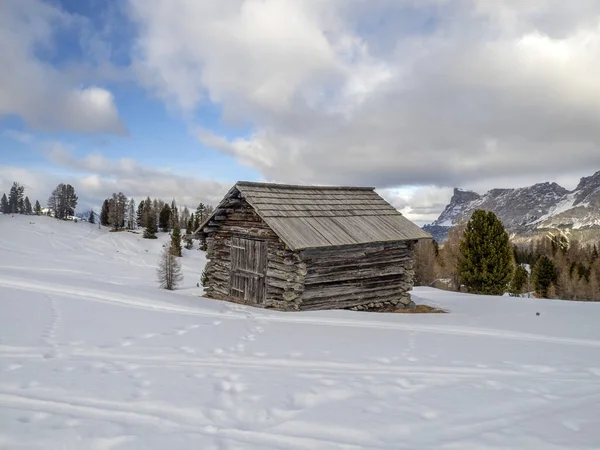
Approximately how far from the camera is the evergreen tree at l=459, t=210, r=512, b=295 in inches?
1104

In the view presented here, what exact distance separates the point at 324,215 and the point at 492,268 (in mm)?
18487

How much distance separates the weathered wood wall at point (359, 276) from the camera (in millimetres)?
13953

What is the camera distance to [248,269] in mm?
15102

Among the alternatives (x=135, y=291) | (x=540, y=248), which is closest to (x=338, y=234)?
(x=135, y=291)

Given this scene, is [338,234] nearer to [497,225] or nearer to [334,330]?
[334,330]

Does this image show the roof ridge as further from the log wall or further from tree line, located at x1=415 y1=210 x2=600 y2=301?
tree line, located at x1=415 y1=210 x2=600 y2=301

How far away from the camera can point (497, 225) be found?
28.8 meters

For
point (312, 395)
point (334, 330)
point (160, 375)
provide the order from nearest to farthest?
point (312, 395), point (160, 375), point (334, 330)

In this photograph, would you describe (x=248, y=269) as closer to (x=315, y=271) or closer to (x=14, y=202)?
(x=315, y=271)

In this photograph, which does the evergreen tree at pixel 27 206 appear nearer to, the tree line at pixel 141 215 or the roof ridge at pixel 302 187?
the tree line at pixel 141 215

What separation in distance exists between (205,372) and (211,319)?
4569 mm

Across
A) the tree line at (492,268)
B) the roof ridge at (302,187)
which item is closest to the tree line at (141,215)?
the tree line at (492,268)

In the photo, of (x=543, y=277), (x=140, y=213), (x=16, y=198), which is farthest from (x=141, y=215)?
(x=543, y=277)

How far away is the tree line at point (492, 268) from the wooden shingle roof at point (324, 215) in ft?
43.8
